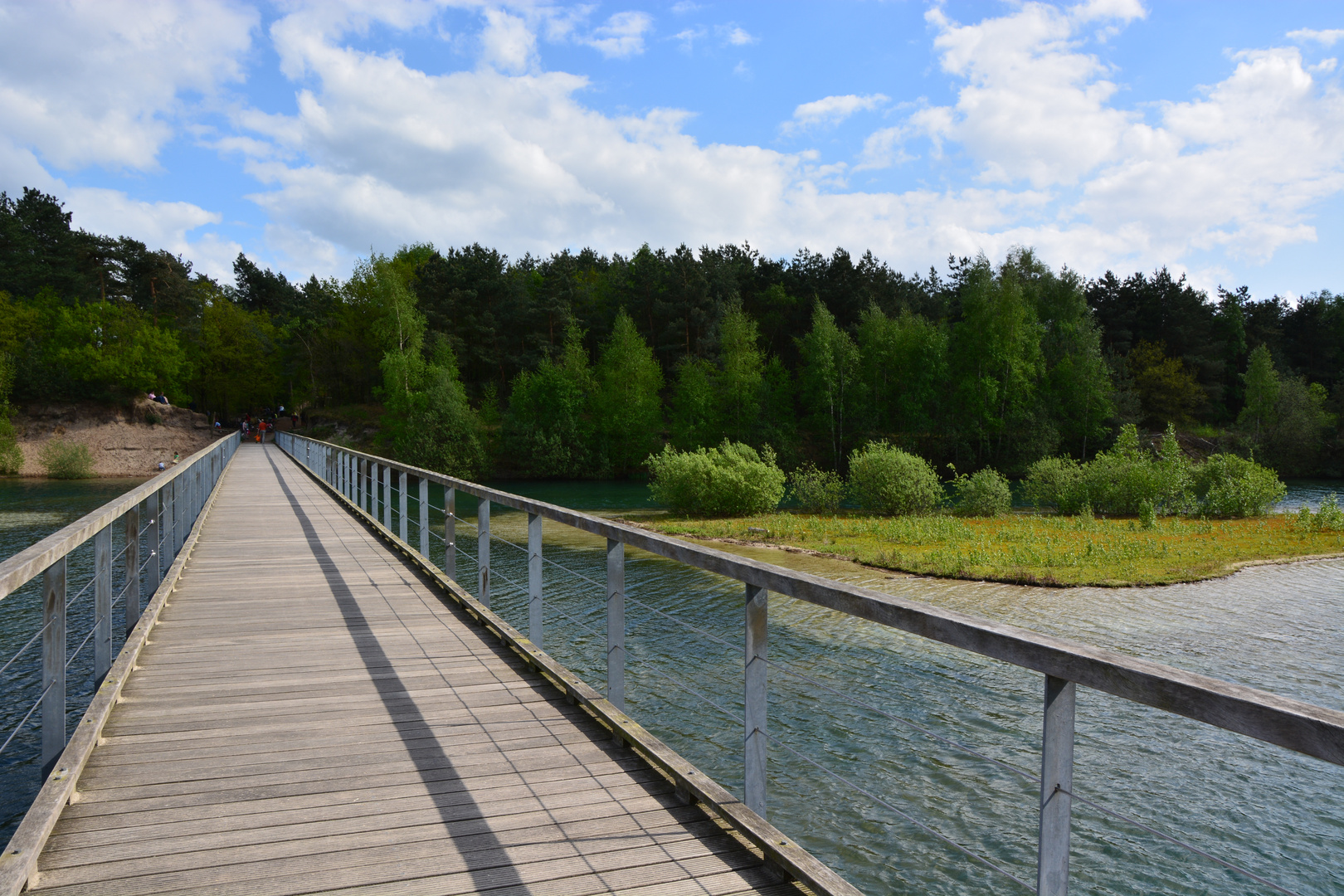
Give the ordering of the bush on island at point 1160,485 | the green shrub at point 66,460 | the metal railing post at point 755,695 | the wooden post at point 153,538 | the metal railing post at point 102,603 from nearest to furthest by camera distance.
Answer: the metal railing post at point 755,695
the metal railing post at point 102,603
the wooden post at point 153,538
the bush on island at point 1160,485
the green shrub at point 66,460

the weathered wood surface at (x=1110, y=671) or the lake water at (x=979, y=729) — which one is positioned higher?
the weathered wood surface at (x=1110, y=671)

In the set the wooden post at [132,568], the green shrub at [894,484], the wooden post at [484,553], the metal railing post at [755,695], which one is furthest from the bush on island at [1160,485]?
the wooden post at [132,568]

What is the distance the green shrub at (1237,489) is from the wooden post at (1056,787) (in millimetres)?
25965

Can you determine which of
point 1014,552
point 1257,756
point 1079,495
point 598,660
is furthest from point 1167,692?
point 1079,495

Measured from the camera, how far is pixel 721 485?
24.0m

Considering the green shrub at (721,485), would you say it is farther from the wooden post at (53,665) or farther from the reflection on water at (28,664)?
the wooden post at (53,665)

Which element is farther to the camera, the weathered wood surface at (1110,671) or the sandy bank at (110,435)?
the sandy bank at (110,435)

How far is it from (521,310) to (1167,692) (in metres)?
50.2

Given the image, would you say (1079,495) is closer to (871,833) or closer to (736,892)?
(871,833)

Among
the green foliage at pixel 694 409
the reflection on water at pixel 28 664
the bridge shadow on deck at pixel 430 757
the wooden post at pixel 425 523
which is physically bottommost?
the reflection on water at pixel 28 664

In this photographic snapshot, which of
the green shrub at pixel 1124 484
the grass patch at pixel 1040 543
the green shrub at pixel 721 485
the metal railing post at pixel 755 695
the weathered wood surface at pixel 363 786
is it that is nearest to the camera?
the weathered wood surface at pixel 363 786

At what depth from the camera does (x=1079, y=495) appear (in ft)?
77.9

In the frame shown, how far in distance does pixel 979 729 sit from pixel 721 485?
1680 cm

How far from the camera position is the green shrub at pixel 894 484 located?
2331 centimetres
